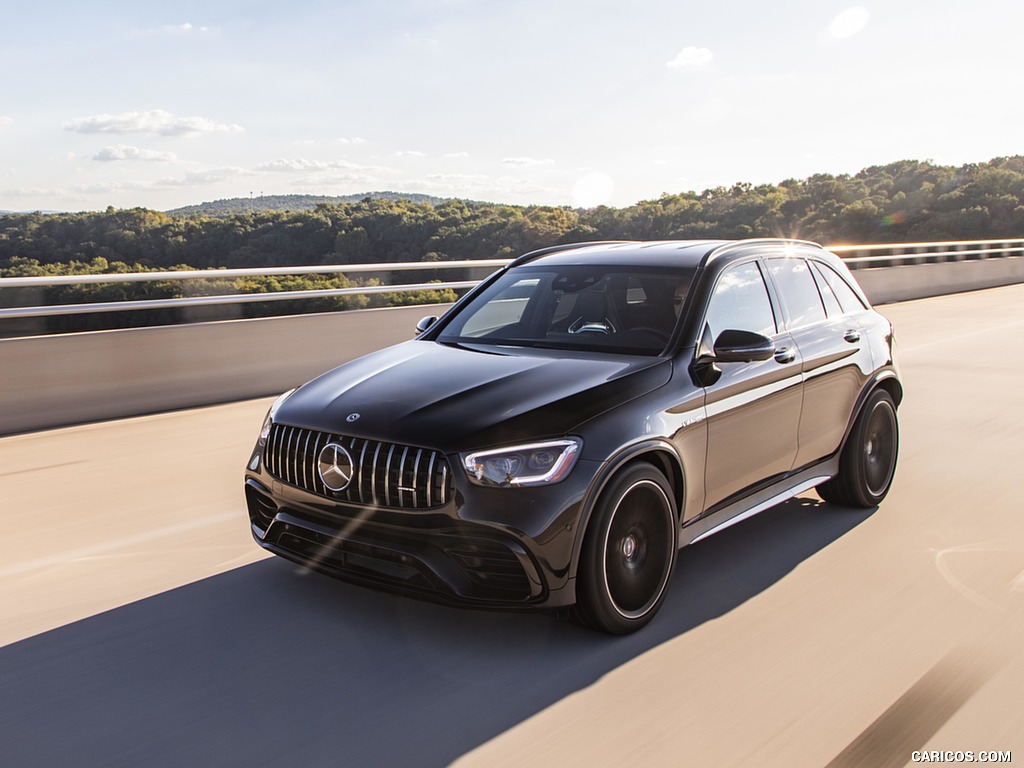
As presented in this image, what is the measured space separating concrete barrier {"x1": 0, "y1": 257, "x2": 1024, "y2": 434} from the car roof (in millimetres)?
4925

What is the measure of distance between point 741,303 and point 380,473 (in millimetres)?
2176

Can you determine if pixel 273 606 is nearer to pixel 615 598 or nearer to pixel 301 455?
pixel 301 455

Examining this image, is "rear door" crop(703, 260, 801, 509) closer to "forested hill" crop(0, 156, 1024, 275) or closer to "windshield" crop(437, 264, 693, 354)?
"windshield" crop(437, 264, 693, 354)

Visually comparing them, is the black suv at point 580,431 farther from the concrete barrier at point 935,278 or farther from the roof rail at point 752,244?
the concrete barrier at point 935,278

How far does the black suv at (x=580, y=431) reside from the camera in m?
3.79

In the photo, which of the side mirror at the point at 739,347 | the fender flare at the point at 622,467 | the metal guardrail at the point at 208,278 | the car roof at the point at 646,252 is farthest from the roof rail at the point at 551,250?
the metal guardrail at the point at 208,278

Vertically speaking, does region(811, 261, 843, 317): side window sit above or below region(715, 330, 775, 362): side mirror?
above

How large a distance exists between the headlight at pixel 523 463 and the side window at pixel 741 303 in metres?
1.31

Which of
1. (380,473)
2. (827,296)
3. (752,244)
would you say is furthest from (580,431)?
(827,296)

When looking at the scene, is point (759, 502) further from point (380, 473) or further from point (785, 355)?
point (380, 473)

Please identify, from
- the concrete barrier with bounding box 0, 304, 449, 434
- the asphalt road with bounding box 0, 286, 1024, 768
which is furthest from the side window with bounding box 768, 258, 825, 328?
the concrete barrier with bounding box 0, 304, 449, 434

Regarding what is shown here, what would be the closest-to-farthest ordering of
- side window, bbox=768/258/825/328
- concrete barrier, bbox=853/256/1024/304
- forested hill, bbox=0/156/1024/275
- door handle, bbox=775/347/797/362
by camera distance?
door handle, bbox=775/347/797/362
side window, bbox=768/258/825/328
forested hill, bbox=0/156/1024/275
concrete barrier, bbox=853/256/1024/304

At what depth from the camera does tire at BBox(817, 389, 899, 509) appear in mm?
5777

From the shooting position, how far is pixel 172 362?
969 cm
